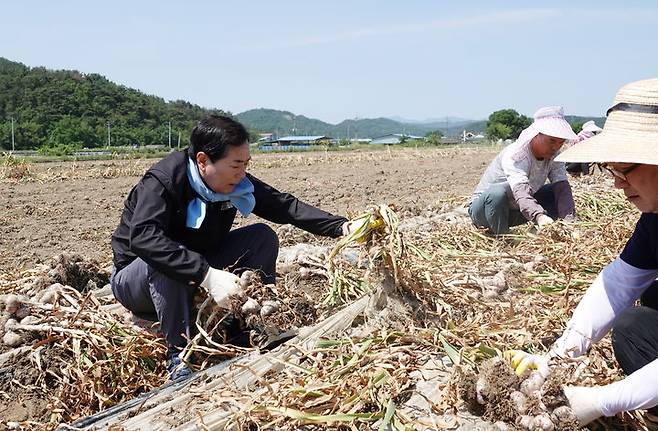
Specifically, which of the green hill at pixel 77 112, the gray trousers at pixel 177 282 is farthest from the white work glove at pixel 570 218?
the green hill at pixel 77 112

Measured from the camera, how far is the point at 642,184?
171cm

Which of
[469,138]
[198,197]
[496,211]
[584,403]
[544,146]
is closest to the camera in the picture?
[584,403]

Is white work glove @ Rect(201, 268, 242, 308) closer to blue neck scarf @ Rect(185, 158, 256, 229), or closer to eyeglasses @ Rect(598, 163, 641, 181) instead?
blue neck scarf @ Rect(185, 158, 256, 229)

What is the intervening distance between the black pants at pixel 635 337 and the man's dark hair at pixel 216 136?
1.60m

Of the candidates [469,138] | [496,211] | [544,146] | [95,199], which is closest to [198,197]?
[496,211]

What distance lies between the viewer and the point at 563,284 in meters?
2.93

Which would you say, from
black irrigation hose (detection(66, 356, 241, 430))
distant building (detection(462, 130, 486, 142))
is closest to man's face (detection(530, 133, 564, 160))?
black irrigation hose (detection(66, 356, 241, 430))

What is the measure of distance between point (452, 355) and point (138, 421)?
3.34ft

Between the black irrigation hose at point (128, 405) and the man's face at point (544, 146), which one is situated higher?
the man's face at point (544, 146)

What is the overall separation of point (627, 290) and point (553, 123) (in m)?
2.25

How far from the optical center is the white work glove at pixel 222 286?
2.54m

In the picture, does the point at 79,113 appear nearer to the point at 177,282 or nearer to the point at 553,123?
the point at 553,123

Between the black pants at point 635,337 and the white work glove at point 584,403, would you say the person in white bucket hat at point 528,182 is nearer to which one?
the black pants at point 635,337

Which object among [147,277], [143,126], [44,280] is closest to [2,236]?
[44,280]
